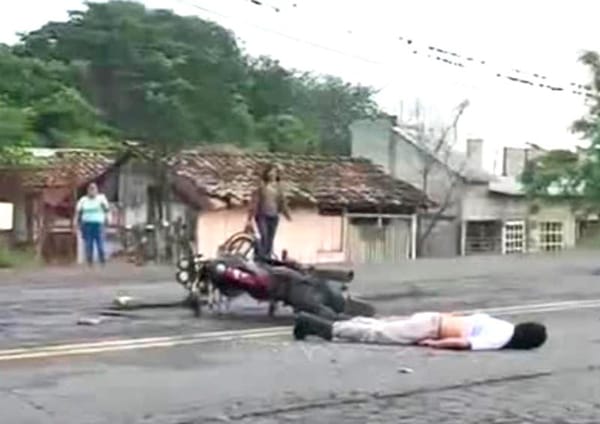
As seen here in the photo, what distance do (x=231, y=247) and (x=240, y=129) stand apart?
4144cm

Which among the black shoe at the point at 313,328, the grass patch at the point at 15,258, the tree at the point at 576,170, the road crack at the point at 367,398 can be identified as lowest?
the road crack at the point at 367,398

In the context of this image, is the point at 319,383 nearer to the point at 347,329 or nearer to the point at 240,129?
the point at 347,329

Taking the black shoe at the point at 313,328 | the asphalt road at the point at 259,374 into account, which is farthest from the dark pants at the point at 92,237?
the black shoe at the point at 313,328

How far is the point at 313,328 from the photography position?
12391 mm

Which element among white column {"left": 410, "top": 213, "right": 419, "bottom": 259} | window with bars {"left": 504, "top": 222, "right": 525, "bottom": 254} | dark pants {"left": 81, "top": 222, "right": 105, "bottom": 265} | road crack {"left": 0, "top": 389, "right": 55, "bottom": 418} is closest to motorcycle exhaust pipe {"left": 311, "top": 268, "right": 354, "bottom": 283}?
road crack {"left": 0, "top": 389, "right": 55, "bottom": 418}

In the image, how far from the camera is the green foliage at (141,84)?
171ft

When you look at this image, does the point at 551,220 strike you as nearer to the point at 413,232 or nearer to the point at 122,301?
the point at 413,232

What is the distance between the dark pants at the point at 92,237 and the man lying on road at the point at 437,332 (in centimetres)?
1267

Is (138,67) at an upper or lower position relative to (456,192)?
upper

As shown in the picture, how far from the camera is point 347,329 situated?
12.3 m

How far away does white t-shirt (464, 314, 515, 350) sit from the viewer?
11.9 m

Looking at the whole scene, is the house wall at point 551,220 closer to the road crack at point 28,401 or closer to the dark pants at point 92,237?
the dark pants at point 92,237

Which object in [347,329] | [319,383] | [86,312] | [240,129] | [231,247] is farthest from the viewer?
[240,129]

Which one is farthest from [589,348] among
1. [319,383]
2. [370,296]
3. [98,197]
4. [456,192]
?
[456,192]
